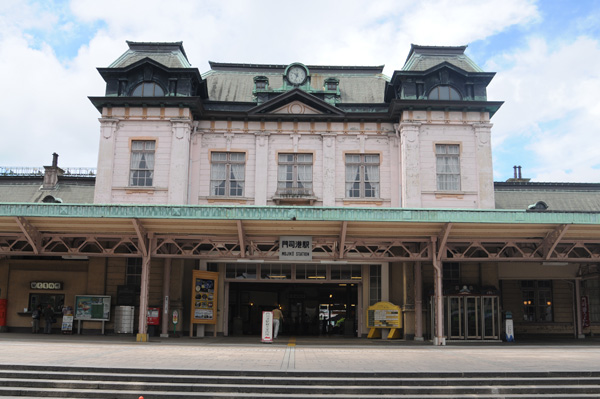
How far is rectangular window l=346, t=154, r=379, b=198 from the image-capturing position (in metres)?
25.5

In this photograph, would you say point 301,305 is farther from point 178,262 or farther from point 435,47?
point 435,47

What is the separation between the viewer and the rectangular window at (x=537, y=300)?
94.3ft

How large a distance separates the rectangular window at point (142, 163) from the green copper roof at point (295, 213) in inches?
228

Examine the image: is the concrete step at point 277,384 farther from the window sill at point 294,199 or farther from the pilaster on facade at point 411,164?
the window sill at point 294,199

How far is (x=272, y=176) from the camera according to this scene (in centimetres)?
2552

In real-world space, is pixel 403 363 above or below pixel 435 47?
below

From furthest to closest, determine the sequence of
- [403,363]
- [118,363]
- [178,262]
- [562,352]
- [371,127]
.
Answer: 1. [371,127]
2. [178,262]
3. [562,352]
4. [403,363]
5. [118,363]

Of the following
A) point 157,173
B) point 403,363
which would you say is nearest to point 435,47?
point 157,173

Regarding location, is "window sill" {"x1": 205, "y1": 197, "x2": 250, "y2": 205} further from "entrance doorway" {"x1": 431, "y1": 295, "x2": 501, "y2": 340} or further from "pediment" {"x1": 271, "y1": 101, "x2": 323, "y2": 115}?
"entrance doorway" {"x1": 431, "y1": 295, "x2": 501, "y2": 340}

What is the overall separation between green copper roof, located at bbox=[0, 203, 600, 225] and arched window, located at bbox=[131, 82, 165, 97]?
784 cm

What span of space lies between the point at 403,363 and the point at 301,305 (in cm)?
1620

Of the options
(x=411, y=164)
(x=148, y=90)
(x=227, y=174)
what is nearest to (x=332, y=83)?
(x=411, y=164)

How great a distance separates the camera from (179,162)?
2469 cm

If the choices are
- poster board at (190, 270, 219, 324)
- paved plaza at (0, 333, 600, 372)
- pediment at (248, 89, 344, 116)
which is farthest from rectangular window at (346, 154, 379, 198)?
paved plaza at (0, 333, 600, 372)
